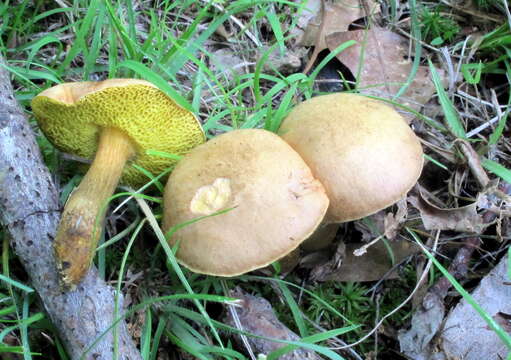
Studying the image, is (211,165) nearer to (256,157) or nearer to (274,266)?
(256,157)

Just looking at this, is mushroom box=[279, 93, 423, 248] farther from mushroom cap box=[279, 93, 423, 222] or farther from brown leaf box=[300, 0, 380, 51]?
brown leaf box=[300, 0, 380, 51]

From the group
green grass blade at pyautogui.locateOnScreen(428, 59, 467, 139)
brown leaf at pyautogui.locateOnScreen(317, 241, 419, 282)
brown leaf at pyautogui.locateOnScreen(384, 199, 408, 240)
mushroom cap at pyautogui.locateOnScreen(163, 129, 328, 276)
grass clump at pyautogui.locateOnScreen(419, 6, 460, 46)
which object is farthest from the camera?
grass clump at pyautogui.locateOnScreen(419, 6, 460, 46)

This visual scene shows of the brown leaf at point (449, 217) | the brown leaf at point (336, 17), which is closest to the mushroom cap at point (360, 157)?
the brown leaf at point (449, 217)

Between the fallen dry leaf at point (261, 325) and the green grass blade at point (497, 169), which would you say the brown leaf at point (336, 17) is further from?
the fallen dry leaf at point (261, 325)

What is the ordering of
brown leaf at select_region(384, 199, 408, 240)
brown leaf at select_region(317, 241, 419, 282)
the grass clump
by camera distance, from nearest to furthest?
brown leaf at select_region(384, 199, 408, 240), brown leaf at select_region(317, 241, 419, 282), the grass clump

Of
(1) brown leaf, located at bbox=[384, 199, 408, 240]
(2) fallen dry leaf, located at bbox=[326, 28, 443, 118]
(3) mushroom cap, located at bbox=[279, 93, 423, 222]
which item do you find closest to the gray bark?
(3) mushroom cap, located at bbox=[279, 93, 423, 222]

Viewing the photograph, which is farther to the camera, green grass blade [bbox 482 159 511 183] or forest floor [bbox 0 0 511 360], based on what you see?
green grass blade [bbox 482 159 511 183]
